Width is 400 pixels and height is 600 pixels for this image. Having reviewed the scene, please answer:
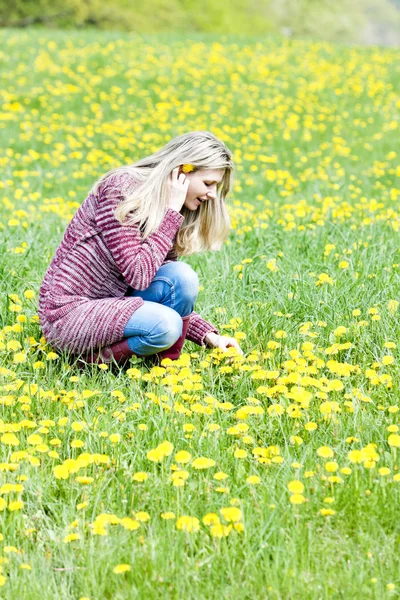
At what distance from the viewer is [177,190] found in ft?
10.3

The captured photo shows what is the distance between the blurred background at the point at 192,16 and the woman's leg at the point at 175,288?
16.1m

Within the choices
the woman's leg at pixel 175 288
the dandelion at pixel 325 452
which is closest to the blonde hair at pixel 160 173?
the woman's leg at pixel 175 288

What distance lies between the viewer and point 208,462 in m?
2.31

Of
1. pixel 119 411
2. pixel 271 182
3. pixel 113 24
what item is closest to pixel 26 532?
pixel 119 411

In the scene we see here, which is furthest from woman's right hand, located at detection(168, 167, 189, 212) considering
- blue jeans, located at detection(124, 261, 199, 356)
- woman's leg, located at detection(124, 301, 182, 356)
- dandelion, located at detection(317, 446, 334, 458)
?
dandelion, located at detection(317, 446, 334, 458)

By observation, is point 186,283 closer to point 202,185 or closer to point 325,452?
point 202,185

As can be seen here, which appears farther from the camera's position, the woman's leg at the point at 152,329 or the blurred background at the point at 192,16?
the blurred background at the point at 192,16

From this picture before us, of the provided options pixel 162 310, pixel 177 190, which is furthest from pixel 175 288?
pixel 177 190

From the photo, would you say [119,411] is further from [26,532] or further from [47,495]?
[26,532]

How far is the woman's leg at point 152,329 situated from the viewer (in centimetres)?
303

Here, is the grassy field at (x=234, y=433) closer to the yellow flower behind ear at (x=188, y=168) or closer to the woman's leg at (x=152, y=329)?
the woman's leg at (x=152, y=329)

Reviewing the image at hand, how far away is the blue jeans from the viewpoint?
3043 mm

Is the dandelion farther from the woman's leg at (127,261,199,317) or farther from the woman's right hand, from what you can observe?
the woman's right hand

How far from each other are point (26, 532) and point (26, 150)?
6.62 metres
